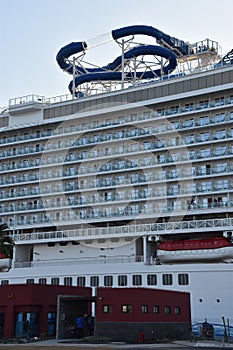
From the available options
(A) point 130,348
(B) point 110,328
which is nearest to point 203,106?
(B) point 110,328

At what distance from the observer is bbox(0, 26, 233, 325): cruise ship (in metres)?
49.7

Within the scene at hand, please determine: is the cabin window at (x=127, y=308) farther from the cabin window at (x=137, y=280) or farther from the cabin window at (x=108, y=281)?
the cabin window at (x=108, y=281)

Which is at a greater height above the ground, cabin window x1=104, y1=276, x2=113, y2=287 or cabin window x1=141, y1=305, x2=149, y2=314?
cabin window x1=104, y1=276, x2=113, y2=287

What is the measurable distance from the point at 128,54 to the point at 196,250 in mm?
26206

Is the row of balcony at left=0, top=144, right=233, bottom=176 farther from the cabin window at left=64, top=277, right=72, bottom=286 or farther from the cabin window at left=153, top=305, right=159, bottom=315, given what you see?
the cabin window at left=153, top=305, right=159, bottom=315

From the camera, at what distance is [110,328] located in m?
38.9

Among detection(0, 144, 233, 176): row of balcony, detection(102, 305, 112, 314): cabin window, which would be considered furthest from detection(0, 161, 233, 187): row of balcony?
detection(102, 305, 112, 314): cabin window

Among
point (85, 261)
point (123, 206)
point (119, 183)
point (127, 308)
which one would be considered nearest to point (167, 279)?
point (127, 308)

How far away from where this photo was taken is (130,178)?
56.9 meters

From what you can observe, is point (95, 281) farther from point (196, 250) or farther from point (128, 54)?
point (128, 54)

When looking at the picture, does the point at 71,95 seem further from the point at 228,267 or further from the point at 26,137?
the point at 228,267

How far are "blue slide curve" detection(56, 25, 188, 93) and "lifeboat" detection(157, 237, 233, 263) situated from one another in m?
21.8

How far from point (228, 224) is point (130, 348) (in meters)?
19.1

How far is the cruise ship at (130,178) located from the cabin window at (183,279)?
82mm
